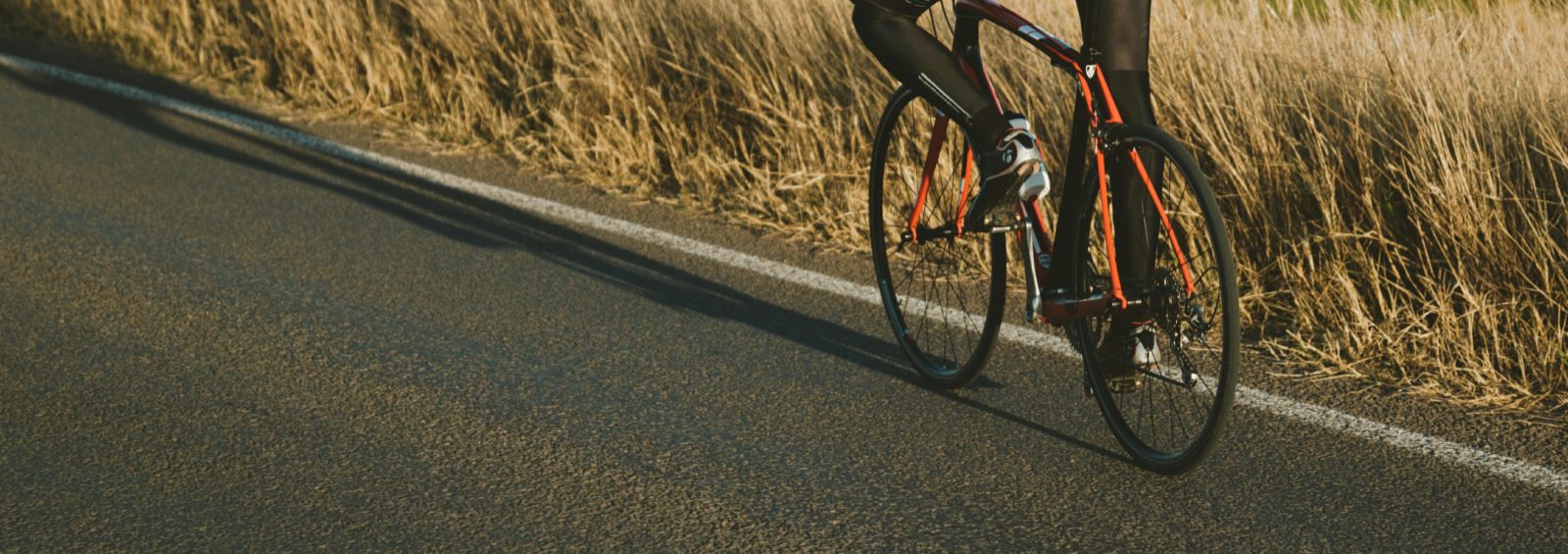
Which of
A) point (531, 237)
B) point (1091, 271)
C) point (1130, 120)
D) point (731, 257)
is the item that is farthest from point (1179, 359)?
point (531, 237)

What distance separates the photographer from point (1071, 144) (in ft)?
13.0

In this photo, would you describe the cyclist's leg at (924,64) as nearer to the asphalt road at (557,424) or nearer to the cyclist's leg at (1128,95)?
the cyclist's leg at (1128,95)

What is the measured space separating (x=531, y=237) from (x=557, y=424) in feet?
6.58

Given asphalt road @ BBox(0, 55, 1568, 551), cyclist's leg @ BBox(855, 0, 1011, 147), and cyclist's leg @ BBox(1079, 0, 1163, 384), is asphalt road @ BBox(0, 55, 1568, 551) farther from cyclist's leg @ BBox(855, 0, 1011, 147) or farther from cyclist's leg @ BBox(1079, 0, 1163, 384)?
cyclist's leg @ BBox(855, 0, 1011, 147)

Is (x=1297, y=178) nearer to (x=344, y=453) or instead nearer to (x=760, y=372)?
(x=760, y=372)

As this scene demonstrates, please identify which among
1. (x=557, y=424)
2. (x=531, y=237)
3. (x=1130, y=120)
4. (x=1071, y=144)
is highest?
(x=1130, y=120)

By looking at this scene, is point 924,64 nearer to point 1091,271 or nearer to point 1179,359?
point 1091,271

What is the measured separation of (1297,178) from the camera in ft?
17.2

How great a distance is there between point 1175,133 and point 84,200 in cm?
423

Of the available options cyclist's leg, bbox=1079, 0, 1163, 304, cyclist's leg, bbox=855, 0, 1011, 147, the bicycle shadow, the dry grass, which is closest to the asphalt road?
the bicycle shadow

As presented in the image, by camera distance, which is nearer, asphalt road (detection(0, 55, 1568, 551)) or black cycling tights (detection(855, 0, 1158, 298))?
asphalt road (detection(0, 55, 1568, 551))

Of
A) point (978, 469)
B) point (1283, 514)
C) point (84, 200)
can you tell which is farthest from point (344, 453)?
point (84, 200)

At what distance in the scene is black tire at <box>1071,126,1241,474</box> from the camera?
353 centimetres

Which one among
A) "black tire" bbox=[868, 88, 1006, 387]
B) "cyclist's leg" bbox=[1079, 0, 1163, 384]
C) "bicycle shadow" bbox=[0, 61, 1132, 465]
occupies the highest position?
"cyclist's leg" bbox=[1079, 0, 1163, 384]
